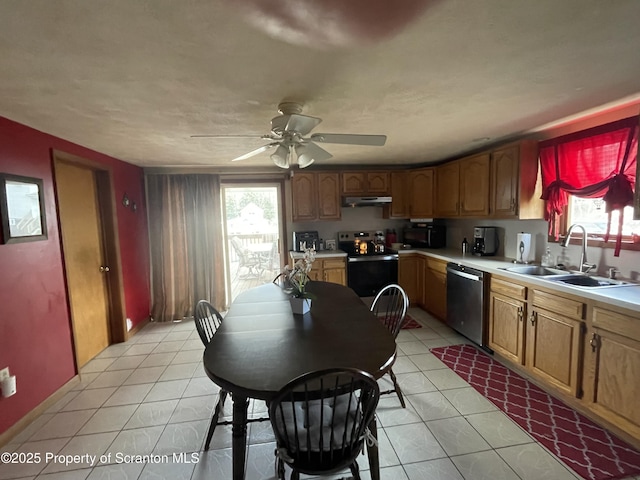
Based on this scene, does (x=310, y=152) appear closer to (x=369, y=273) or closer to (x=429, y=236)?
(x=369, y=273)

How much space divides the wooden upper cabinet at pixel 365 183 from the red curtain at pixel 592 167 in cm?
199

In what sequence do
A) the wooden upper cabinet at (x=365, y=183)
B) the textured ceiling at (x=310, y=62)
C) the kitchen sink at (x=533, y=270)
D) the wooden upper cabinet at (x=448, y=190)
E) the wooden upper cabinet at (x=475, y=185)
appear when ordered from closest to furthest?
1. the textured ceiling at (x=310, y=62)
2. the kitchen sink at (x=533, y=270)
3. the wooden upper cabinet at (x=475, y=185)
4. the wooden upper cabinet at (x=448, y=190)
5. the wooden upper cabinet at (x=365, y=183)

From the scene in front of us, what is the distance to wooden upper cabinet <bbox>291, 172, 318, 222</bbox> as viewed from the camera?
4273 mm

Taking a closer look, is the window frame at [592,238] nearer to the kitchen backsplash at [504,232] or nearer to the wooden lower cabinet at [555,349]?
the kitchen backsplash at [504,232]

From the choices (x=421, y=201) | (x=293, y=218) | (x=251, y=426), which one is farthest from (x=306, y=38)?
(x=421, y=201)

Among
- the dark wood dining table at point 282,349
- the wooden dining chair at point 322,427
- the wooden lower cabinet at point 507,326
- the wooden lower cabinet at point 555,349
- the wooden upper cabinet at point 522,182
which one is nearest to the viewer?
the wooden dining chair at point 322,427

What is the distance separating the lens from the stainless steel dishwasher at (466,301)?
9.74 ft

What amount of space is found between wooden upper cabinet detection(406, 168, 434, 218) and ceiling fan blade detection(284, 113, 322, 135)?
2916 mm

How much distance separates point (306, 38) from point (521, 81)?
4.16 ft

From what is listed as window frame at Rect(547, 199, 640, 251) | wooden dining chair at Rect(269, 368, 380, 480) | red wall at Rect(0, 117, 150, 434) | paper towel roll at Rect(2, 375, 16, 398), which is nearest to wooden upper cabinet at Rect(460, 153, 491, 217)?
window frame at Rect(547, 199, 640, 251)

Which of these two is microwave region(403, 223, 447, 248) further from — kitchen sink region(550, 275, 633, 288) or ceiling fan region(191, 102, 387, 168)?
ceiling fan region(191, 102, 387, 168)

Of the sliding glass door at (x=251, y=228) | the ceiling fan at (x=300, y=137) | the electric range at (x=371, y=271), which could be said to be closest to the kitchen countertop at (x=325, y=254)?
the electric range at (x=371, y=271)

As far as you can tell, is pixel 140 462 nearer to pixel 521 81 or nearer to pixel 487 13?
pixel 487 13

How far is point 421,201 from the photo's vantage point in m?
4.34
